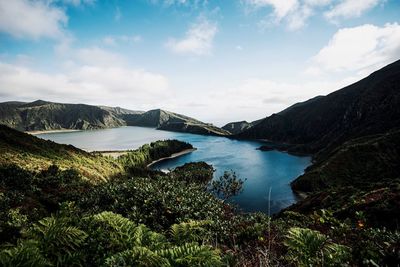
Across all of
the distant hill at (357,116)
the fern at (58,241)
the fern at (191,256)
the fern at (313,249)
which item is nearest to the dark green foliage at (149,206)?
the fern at (58,241)

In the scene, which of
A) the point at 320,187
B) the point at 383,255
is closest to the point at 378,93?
the point at 320,187

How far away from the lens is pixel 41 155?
69.1 m

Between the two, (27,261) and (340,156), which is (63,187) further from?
(340,156)

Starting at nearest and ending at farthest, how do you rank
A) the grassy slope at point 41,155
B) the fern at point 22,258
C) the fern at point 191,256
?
the fern at point 22,258, the fern at point 191,256, the grassy slope at point 41,155

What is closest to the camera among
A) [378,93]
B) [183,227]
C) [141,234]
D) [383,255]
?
[383,255]

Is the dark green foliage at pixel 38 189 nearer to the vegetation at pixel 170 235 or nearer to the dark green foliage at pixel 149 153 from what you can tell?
the vegetation at pixel 170 235

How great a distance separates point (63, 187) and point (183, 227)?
145 ft

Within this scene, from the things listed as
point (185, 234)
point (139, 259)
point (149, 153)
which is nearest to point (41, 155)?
point (185, 234)

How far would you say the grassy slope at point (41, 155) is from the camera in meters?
56.6

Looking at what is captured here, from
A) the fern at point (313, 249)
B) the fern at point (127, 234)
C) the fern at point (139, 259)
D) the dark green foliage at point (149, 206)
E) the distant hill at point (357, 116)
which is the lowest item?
the dark green foliage at point (149, 206)

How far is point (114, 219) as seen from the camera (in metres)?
6.42

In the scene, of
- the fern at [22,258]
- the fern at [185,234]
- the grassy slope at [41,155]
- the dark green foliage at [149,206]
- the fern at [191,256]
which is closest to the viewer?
the fern at [22,258]

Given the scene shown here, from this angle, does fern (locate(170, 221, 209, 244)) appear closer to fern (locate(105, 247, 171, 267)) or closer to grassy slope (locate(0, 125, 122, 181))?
fern (locate(105, 247, 171, 267))

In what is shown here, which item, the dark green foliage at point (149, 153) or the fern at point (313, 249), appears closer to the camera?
the fern at point (313, 249)
